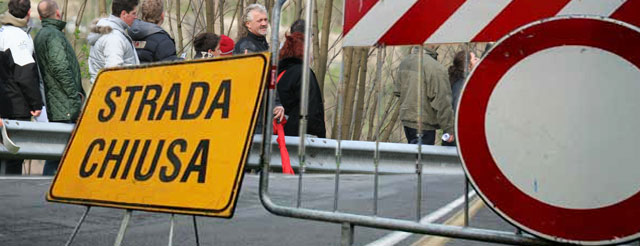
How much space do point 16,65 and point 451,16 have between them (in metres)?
6.51

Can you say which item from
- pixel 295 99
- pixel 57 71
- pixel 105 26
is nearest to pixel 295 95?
pixel 295 99

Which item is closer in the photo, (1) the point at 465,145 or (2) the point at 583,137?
(2) the point at 583,137

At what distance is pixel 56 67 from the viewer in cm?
999

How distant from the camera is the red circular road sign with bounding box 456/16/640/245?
365 centimetres

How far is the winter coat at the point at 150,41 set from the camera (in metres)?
9.80

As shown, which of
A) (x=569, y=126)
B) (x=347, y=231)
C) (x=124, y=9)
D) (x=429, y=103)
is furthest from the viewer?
(x=429, y=103)

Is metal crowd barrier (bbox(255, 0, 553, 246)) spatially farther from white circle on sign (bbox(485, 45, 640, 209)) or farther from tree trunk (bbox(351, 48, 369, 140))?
tree trunk (bbox(351, 48, 369, 140))

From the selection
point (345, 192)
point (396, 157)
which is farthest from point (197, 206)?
point (396, 157)

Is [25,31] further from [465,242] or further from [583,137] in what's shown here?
[583,137]

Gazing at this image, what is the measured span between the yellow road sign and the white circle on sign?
3.78ft

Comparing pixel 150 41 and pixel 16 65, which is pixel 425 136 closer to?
pixel 150 41

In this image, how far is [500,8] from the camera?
4285mm

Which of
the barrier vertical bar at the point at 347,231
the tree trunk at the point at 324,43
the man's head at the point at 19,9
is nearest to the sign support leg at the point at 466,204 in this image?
the barrier vertical bar at the point at 347,231

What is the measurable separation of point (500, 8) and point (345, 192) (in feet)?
17.4
